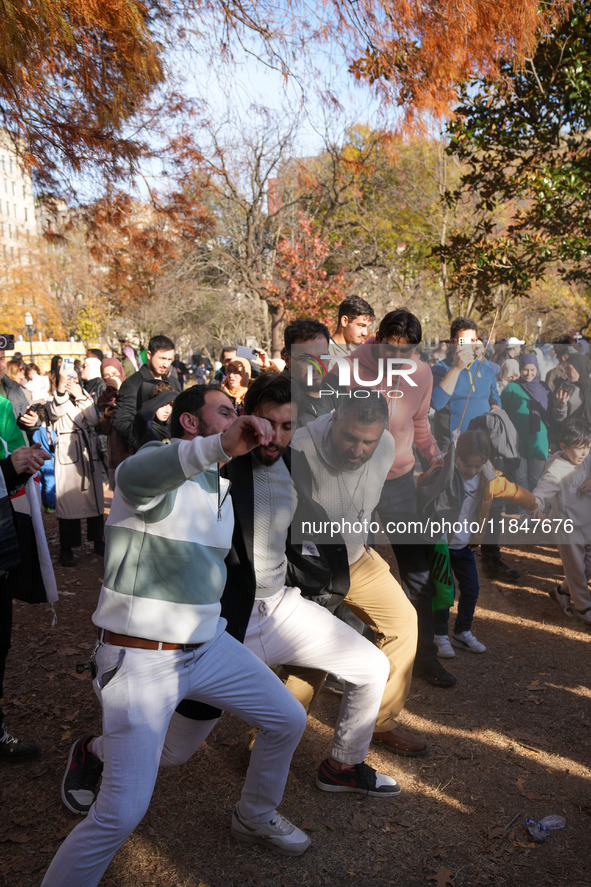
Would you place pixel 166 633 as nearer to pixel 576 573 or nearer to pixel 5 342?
pixel 5 342

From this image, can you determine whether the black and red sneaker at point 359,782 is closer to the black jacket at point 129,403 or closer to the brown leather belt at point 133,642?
the brown leather belt at point 133,642

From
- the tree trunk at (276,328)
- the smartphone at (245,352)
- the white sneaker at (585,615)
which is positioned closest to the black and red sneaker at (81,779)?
the smartphone at (245,352)

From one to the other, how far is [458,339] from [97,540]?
13.9ft

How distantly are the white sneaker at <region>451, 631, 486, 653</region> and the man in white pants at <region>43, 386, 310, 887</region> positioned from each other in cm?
244

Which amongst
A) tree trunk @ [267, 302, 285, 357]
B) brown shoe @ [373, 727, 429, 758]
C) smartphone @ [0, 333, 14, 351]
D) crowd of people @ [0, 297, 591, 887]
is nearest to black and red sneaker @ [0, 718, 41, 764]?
crowd of people @ [0, 297, 591, 887]

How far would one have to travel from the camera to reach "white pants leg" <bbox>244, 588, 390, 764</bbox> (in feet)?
10.2

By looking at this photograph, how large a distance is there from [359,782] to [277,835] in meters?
0.58

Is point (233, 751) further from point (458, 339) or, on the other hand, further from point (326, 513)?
point (458, 339)

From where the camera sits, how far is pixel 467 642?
16.1ft

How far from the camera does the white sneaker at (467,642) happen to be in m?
4.89

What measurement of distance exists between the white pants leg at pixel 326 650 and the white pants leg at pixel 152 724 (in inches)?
11.7

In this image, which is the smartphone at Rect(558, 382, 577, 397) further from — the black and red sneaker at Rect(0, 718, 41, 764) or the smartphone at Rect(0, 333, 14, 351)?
the black and red sneaker at Rect(0, 718, 41, 764)

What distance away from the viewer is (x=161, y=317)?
33469 millimetres

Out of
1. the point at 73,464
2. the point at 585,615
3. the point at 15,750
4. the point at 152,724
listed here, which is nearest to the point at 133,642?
the point at 152,724
